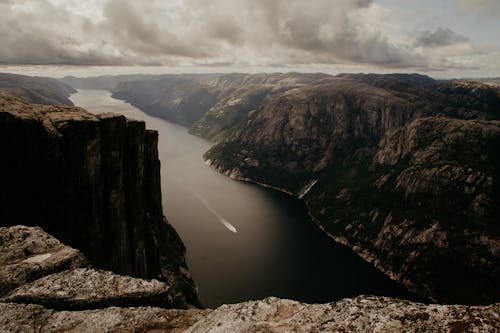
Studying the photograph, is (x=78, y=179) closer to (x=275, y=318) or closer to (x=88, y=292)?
(x=88, y=292)

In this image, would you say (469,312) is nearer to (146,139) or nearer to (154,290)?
(154,290)

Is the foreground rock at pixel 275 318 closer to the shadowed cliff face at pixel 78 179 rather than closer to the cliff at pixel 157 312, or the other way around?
the cliff at pixel 157 312

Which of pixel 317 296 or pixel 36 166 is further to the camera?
pixel 317 296

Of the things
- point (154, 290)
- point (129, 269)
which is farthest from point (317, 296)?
point (154, 290)

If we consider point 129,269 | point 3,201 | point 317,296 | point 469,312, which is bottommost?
point 317,296

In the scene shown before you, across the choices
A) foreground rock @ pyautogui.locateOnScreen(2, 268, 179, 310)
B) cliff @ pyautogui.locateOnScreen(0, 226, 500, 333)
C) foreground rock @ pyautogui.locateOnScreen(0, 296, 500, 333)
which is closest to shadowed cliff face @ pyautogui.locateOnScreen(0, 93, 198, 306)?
cliff @ pyautogui.locateOnScreen(0, 226, 500, 333)

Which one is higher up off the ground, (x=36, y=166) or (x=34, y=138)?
(x=34, y=138)

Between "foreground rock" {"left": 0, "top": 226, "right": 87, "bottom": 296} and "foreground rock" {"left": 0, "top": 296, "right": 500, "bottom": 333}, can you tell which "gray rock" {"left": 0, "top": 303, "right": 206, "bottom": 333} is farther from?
"foreground rock" {"left": 0, "top": 226, "right": 87, "bottom": 296}
